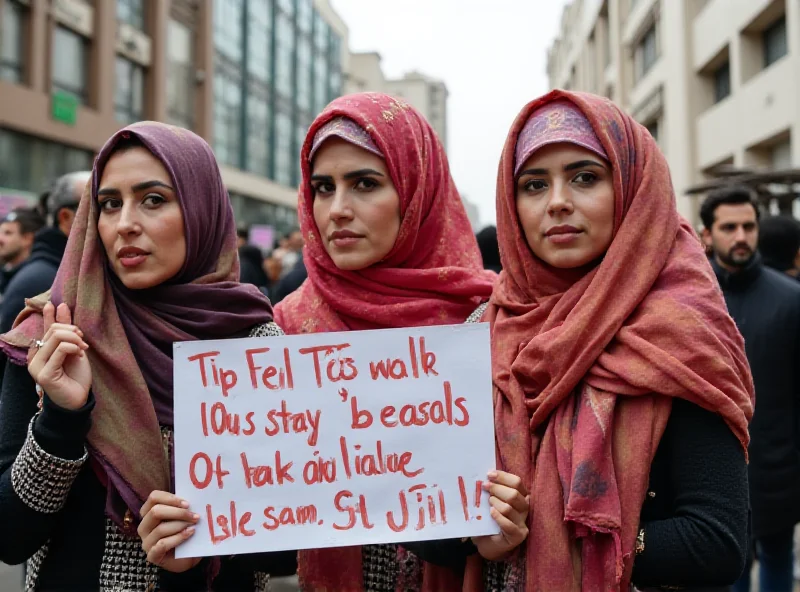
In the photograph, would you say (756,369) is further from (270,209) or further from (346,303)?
(270,209)

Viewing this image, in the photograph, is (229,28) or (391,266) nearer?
(391,266)

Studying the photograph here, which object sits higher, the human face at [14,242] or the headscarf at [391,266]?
the human face at [14,242]

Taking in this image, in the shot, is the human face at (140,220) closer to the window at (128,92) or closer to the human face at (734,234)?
the human face at (734,234)

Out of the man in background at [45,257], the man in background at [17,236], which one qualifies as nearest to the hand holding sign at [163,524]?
the man in background at [45,257]

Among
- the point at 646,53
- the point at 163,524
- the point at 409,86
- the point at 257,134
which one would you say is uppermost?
the point at 409,86

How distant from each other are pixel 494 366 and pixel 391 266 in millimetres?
490

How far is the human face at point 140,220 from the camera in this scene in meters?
1.71

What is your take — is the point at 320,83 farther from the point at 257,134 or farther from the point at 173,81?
the point at 173,81

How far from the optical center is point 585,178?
168cm

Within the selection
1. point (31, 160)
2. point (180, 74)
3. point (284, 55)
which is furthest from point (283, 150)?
point (31, 160)

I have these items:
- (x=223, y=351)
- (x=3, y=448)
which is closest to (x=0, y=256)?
(x=3, y=448)

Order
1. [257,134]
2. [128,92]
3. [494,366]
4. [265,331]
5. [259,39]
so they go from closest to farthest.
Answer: [494,366], [265,331], [128,92], [257,134], [259,39]

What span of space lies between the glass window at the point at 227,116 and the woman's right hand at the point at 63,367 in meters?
26.0

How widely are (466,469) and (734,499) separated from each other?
537mm
